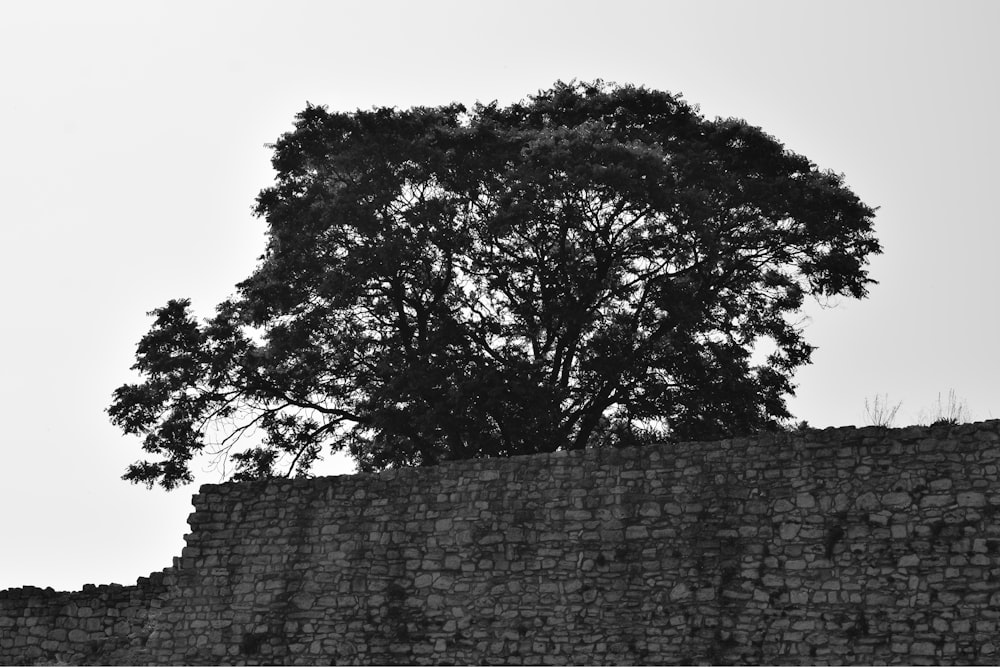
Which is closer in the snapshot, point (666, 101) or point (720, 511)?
point (720, 511)

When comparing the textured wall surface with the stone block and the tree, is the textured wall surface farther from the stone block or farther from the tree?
the tree

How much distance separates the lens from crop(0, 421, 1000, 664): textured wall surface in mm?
15195

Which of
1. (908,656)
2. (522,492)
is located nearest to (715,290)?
(522,492)

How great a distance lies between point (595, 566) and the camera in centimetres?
1678

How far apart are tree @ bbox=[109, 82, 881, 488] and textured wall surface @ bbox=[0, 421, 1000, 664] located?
5.91m

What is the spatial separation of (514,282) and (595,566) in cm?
942

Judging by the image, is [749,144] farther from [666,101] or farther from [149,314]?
[149,314]

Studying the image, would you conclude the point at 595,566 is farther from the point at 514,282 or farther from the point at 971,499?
the point at 514,282

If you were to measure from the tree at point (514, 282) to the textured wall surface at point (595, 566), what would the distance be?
5907mm

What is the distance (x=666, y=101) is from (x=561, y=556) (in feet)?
37.5

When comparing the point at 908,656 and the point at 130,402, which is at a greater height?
the point at 130,402

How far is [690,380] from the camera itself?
84.1 feet

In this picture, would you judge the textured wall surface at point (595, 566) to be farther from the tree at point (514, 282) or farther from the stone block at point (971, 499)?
the tree at point (514, 282)

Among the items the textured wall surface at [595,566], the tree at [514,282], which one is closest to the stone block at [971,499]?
the textured wall surface at [595,566]
